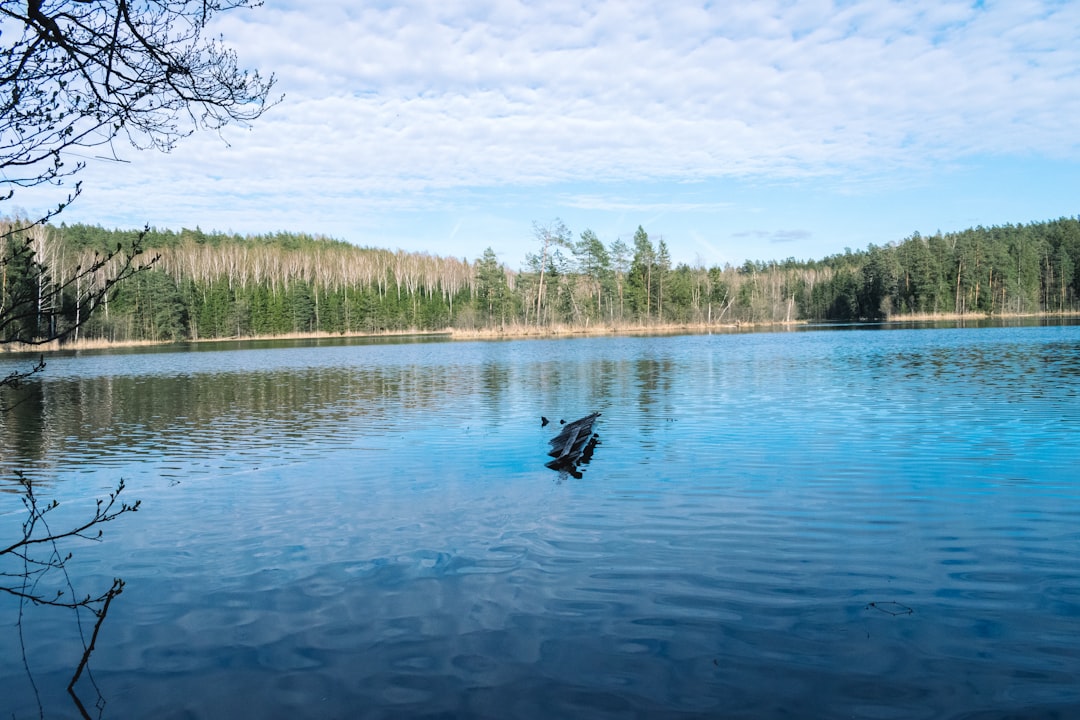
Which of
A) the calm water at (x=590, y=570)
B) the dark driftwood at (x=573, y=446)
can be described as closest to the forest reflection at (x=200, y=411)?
the calm water at (x=590, y=570)

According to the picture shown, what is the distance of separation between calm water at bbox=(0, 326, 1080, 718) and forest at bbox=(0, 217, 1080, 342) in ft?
205

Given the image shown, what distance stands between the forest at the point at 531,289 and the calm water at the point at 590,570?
205 ft

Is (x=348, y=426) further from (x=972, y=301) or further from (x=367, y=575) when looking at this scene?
(x=972, y=301)

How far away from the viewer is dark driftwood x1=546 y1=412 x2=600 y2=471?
12.4 meters

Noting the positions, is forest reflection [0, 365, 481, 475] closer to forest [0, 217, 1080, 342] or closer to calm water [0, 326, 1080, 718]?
calm water [0, 326, 1080, 718]

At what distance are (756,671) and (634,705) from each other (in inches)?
38.8

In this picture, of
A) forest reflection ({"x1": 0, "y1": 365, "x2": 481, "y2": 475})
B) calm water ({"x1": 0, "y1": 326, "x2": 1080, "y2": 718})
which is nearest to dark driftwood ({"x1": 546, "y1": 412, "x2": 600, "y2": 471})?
calm water ({"x1": 0, "y1": 326, "x2": 1080, "y2": 718})

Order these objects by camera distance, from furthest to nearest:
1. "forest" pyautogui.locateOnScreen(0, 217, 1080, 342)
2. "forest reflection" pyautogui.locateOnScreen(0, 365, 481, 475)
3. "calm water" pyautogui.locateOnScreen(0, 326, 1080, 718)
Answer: "forest" pyautogui.locateOnScreen(0, 217, 1080, 342)
"forest reflection" pyautogui.locateOnScreen(0, 365, 481, 475)
"calm water" pyautogui.locateOnScreen(0, 326, 1080, 718)

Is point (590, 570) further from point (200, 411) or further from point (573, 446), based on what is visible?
point (200, 411)

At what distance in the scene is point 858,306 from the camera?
11919 centimetres

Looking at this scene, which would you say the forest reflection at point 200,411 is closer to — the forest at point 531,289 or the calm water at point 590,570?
the calm water at point 590,570

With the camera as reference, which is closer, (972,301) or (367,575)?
(367,575)

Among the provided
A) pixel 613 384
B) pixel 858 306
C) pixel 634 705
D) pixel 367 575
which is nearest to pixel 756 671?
pixel 634 705

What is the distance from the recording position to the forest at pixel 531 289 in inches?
3236
